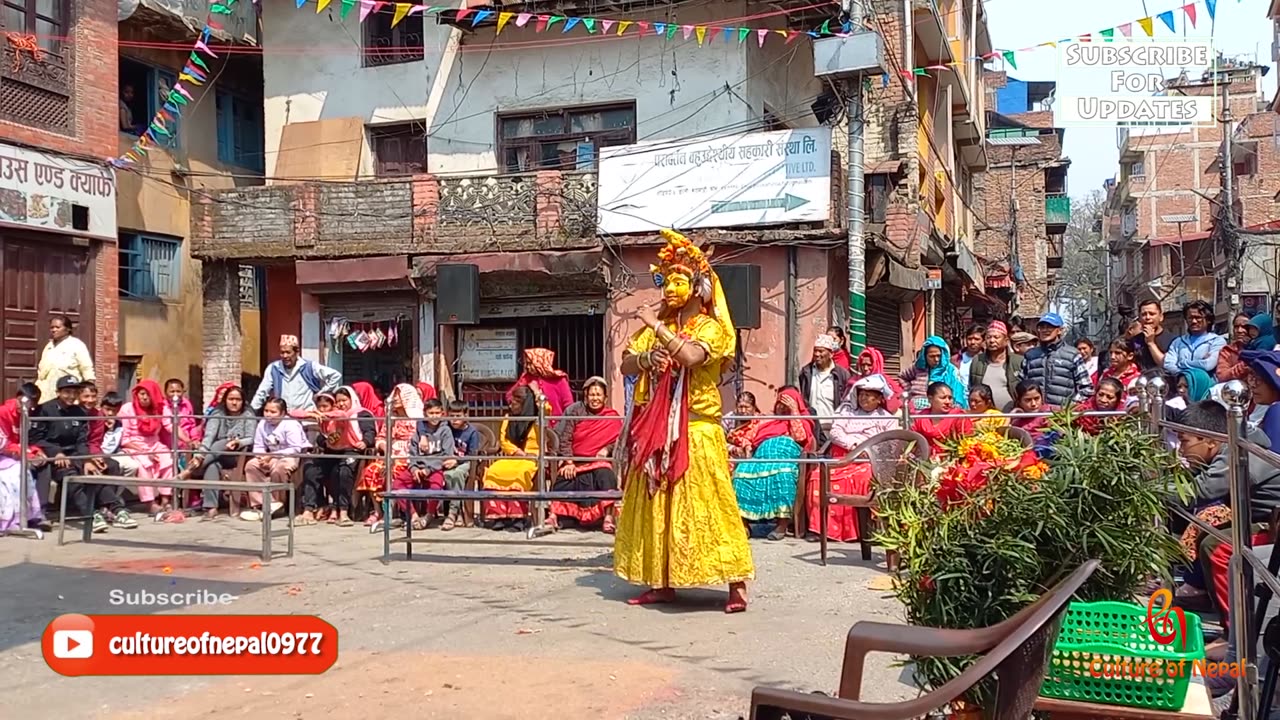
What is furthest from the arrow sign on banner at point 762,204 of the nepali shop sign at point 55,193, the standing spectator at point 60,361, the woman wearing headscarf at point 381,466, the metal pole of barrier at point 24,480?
the nepali shop sign at point 55,193

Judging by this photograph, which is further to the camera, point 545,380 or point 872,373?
point 545,380

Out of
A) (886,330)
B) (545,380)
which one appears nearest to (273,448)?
(545,380)

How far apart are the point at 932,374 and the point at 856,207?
2671 millimetres

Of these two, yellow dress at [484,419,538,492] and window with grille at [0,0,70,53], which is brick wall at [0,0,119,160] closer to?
window with grille at [0,0,70,53]

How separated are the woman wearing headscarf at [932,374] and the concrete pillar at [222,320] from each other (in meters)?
9.98

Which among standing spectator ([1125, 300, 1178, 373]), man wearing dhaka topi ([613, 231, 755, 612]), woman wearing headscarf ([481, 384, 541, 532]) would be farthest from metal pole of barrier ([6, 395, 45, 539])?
standing spectator ([1125, 300, 1178, 373])

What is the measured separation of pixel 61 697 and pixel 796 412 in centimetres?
626

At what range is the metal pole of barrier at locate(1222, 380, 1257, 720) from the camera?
3.23 m

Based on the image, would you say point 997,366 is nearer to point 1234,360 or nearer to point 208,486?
point 1234,360

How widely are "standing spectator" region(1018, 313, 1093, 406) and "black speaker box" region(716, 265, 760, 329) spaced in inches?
156

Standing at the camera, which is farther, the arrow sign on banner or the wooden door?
the wooden door

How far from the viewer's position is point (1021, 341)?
32.4ft

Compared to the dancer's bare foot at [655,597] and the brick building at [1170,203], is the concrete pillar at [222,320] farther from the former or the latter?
the brick building at [1170,203]

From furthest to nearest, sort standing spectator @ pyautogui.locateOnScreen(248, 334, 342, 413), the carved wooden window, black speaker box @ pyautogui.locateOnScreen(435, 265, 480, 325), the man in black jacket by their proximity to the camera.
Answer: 1. black speaker box @ pyautogui.locateOnScreen(435, 265, 480, 325)
2. the carved wooden window
3. standing spectator @ pyautogui.locateOnScreen(248, 334, 342, 413)
4. the man in black jacket
